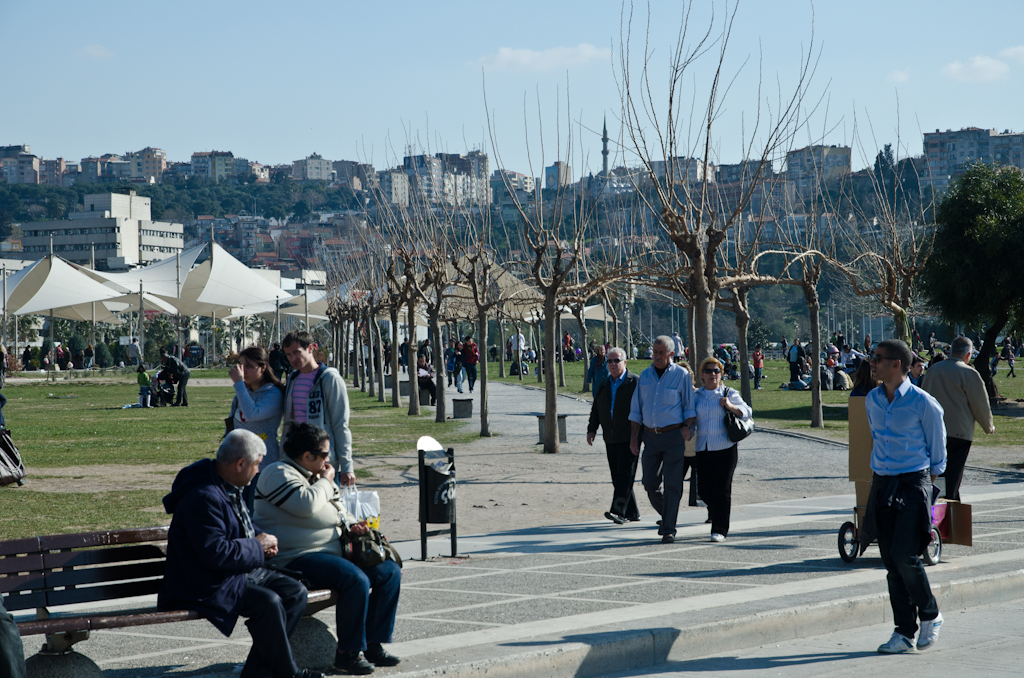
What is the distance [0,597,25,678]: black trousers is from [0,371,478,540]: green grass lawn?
259 inches

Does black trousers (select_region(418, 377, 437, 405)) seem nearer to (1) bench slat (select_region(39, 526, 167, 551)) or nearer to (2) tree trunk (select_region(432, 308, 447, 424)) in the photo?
(2) tree trunk (select_region(432, 308, 447, 424))

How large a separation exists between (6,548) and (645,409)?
5.72 meters

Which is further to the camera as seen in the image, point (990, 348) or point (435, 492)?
point (990, 348)

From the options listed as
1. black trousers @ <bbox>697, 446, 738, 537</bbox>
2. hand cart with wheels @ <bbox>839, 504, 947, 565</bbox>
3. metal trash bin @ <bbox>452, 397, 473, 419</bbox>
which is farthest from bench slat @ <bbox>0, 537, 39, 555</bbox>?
metal trash bin @ <bbox>452, 397, 473, 419</bbox>

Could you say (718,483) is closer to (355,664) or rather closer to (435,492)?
(435,492)

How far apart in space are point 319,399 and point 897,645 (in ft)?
13.0

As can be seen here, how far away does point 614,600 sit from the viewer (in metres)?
6.62

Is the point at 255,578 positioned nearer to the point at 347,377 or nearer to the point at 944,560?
the point at 944,560

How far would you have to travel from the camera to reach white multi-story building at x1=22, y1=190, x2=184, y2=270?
556 feet

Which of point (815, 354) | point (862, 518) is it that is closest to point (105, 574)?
point (862, 518)

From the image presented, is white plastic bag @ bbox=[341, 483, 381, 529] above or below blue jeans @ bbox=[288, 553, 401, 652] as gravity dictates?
above

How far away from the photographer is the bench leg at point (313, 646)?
5098 mm

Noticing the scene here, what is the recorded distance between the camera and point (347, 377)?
5056cm

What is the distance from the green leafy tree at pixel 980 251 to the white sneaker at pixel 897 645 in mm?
20238
